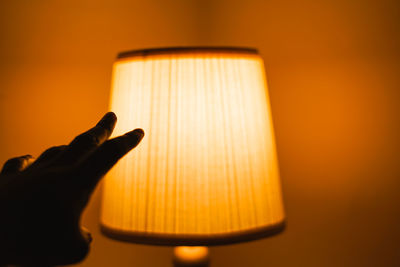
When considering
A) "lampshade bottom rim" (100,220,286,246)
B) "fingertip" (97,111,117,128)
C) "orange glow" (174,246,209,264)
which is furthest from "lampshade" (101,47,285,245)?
"fingertip" (97,111,117,128)

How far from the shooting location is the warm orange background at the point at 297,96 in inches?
47.0

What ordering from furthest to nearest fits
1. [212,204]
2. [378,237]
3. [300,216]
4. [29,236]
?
[300,216], [378,237], [212,204], [29,236]

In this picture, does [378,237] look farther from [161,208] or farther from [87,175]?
[87,175]

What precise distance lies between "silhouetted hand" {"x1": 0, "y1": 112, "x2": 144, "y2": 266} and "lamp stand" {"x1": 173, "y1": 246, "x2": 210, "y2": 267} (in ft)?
1.55

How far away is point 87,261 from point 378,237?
0.75m

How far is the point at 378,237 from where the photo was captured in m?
1.22

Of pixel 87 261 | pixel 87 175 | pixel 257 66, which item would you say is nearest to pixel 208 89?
pixel 257 66

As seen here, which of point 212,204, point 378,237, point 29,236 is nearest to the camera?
point 29,236

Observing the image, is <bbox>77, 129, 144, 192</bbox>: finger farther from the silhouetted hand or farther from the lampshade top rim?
the lampshade top rim

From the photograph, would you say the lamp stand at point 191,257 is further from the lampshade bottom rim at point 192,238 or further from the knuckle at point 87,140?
the knuckle at point 87,140

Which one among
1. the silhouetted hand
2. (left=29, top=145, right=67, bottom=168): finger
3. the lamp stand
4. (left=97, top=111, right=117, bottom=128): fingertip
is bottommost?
the lamp stand

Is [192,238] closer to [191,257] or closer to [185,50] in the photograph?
[191,257]

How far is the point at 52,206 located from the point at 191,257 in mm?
535

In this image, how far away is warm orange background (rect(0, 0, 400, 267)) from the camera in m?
1.19
